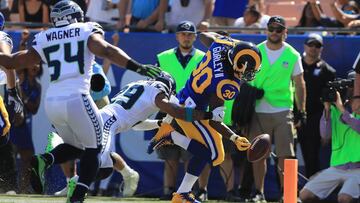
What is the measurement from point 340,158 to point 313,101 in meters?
1.18

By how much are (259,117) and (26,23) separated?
10.7ft

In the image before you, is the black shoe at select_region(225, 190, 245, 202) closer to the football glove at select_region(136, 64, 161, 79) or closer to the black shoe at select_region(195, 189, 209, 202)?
the black shoe at select_region(195, 189, 209, 202)

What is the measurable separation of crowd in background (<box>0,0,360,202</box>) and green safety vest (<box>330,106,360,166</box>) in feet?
2.15

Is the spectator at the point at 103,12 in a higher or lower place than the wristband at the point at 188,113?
higher

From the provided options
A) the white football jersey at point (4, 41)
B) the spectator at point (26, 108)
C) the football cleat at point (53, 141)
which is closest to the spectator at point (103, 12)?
the spectator at point (26, 108)

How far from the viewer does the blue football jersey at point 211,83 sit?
30.2 feet

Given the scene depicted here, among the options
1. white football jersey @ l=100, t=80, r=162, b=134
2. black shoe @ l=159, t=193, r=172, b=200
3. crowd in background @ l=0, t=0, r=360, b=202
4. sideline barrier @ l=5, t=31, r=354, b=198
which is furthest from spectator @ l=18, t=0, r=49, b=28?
black shoe @ l=159, t=193, r=172, b=200

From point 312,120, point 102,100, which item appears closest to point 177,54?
point 102,100

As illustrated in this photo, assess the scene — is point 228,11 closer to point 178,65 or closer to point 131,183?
point 178,65

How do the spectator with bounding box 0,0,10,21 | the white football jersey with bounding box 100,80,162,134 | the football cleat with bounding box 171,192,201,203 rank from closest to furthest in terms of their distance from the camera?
the football cleat with bounding box 171,192,201,203 < the white football jersey with bounding box 100,80,162,134 < the spectator with bounding box 0,0,10,21

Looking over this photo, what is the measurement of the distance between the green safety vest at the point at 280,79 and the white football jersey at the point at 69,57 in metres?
3.53

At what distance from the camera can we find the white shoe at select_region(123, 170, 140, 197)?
11242mm

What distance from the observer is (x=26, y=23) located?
12531mm

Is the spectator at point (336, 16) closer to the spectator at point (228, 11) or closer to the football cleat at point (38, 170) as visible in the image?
the spectator at point (228, 11)
